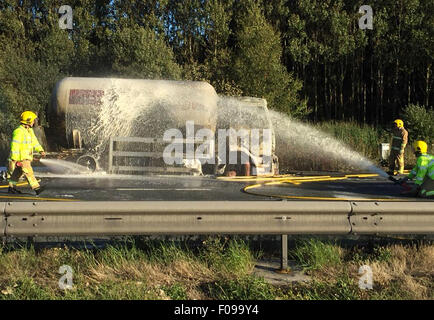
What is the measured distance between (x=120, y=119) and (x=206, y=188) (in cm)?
429

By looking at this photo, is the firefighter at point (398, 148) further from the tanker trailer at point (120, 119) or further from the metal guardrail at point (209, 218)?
the metal guardrail at point (209, 218)

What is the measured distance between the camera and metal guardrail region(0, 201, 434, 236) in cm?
386

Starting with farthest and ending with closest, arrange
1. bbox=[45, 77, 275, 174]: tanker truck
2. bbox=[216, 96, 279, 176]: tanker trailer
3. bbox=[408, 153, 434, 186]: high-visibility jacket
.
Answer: bbox=[45, 77, 275, 174]: tanker truck, bbox=[216, 96, 279, 176]: tanker trailer, bbox=[408, 153, 434, 186]: high-visibility jacket

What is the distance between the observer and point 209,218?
3.94m

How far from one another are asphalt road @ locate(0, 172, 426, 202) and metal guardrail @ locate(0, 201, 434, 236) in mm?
2680

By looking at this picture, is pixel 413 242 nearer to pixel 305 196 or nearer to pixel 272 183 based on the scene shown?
pixel 305 196

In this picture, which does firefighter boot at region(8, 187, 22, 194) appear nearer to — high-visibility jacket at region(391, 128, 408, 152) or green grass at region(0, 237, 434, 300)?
green grass at region(0, 237, 434, 300)

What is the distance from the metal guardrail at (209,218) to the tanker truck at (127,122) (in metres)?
7.75

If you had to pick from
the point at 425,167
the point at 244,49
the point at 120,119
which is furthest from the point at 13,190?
the point at 244,49

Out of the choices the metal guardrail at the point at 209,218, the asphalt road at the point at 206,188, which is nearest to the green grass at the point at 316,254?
the metal guardrail at the point at 209,218

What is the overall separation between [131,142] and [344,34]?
66.6ft

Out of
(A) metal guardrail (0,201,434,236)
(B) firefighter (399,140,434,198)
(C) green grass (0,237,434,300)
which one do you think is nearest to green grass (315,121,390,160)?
(B) firefighter (399,140,434,198)

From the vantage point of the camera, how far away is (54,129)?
12.3 metres
